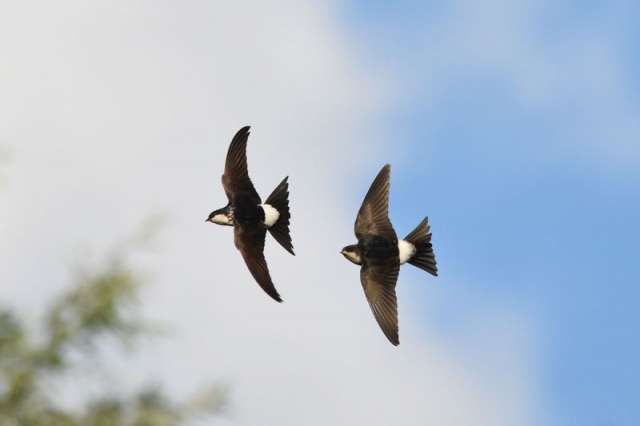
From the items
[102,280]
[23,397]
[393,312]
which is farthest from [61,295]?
[393,312]

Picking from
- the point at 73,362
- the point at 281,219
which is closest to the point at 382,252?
the point at 281,219

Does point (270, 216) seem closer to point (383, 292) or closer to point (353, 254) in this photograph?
point (353, 254)

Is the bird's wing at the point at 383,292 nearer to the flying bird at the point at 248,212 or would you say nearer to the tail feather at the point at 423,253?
the tail feather at the point at 423,253

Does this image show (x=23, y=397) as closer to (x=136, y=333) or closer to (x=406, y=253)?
(x=136, y=333)

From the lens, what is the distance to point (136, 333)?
6.03 metres

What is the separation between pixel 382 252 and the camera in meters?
16.6

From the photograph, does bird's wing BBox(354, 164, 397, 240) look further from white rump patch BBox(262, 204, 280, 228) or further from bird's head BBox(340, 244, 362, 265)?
white rump patch BBox(262, 204, 280, 228)

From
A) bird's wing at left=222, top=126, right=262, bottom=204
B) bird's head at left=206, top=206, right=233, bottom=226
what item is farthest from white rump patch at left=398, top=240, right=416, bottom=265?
bird's head at left=206, top=206, right=233, bottom=226

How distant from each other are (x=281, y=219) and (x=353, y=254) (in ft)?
3.90

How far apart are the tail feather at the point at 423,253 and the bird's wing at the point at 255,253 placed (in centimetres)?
213

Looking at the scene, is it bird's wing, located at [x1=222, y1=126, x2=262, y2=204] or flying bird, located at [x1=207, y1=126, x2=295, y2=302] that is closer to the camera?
flying bird, located at [x1=207, y1=126, x2=295, y2=302]

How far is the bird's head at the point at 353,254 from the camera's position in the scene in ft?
55.1

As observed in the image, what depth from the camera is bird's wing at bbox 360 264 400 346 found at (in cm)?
1603

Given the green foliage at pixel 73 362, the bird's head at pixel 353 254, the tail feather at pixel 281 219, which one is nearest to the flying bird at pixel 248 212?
the tail feather at pixel 281 219
